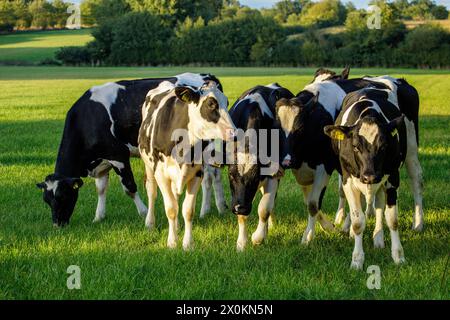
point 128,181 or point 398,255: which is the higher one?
point 128,181

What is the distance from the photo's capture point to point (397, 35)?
9081 centimetres

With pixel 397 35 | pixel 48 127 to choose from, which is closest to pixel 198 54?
pixel 397 35

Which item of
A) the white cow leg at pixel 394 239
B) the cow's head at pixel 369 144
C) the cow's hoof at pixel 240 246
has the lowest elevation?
the cow's hoof at pixel 240 246

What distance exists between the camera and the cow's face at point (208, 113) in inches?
312

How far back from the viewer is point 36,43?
12619cm

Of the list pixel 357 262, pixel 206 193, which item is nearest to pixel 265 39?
pixel 206 193

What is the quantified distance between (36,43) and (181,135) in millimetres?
125842

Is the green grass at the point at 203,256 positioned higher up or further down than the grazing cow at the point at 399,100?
further down

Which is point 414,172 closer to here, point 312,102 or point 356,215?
point 312,102

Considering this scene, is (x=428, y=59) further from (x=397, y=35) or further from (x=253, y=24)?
(x=253, y=24)

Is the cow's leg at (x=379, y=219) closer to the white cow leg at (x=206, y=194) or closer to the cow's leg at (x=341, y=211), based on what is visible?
the cow's leg at (x=341, y=211)

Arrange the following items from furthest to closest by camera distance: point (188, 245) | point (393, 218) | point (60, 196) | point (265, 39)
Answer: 1. point (265, 39)
2. point (60, 196)
3. point (188, 245)
4. point (393, 218)

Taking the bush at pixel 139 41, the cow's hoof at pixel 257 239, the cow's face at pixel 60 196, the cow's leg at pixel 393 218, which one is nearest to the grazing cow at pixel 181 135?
the cow's hoof at pixel 257 239

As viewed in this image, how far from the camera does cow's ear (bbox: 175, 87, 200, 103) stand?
26.5ft
